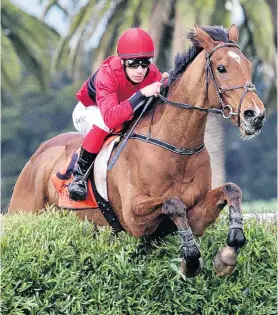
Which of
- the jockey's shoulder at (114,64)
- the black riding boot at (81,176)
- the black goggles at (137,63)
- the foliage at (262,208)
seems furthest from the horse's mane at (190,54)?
the foliage at (262,208)

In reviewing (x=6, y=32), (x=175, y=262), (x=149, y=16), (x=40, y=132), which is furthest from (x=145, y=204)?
(x=40, y=132)

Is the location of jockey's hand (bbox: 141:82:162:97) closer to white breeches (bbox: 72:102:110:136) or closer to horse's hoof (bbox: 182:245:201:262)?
white breeches (bbox: 72:102:110:136)

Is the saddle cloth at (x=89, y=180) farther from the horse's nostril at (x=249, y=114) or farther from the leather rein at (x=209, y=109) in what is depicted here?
the horse's nostril at (x=249, y=114)

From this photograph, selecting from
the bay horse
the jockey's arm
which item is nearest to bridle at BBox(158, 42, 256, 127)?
the bay horse

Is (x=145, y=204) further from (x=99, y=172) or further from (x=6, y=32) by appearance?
(x=6, y=32)

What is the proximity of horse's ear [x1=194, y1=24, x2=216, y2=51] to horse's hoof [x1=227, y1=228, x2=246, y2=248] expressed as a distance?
4.07ft

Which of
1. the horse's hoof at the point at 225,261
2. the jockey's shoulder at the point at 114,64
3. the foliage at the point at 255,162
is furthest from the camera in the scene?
the foliage at the point at 255,162

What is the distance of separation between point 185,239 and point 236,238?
0.34 metres

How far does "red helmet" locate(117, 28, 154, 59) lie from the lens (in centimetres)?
618

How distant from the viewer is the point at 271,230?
22.1ft

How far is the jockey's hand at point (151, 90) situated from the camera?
6164mm

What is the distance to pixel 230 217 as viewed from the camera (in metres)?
5.86

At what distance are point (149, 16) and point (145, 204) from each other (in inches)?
495

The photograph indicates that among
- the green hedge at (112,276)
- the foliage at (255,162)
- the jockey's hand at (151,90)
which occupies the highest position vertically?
the jockey's hand at (151,90)
